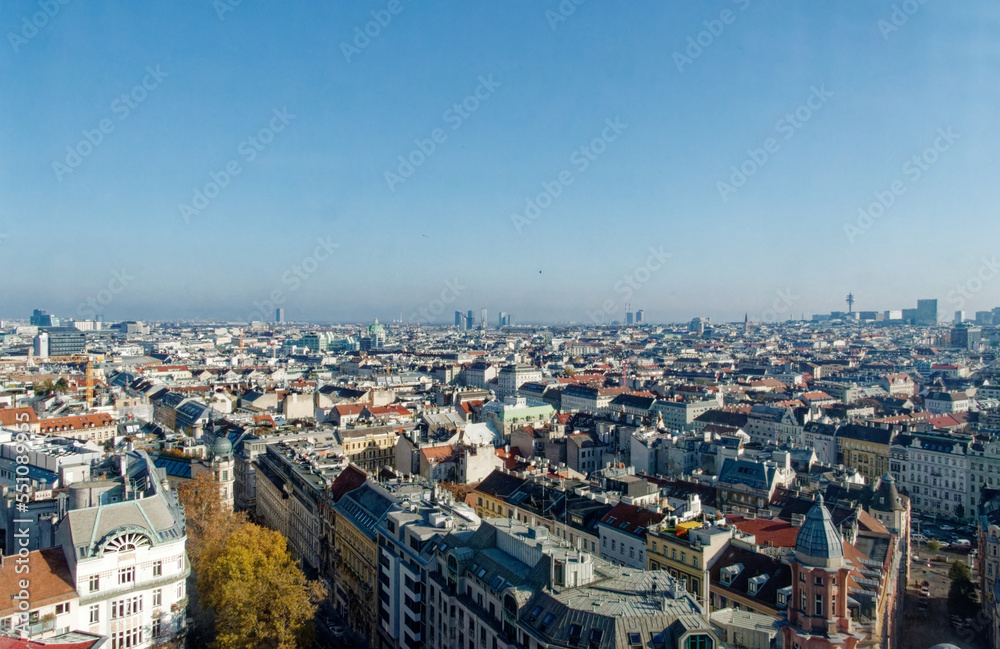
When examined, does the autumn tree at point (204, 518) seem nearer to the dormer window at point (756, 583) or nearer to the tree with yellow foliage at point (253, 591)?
the tree with yellow foliage at point (253, 591)

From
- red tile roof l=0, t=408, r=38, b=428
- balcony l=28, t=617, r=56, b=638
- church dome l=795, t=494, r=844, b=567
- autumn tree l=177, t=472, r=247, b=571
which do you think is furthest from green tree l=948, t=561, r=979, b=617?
red tile roof l=0, t=408, r=38, b=428

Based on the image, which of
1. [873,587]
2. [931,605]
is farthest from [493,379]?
[873,587]

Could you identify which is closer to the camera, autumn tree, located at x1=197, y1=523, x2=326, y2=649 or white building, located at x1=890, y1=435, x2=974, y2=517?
autumn tree, located at x1=197, y1=523, x2=326, y2=649

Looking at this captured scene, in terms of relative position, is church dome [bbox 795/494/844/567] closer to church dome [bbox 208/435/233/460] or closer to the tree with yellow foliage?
the tree with yellow foliage

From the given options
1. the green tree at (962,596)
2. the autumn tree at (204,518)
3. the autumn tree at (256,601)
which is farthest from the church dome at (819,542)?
the autumn tree at (204,518)

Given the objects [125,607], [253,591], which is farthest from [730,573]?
[125,607]

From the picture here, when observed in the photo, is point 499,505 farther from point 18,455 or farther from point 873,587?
point 18,455

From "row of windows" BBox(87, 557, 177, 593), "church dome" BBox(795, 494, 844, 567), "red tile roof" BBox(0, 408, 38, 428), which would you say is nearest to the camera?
"church dome" BBox(795, 494, 844, 567)
